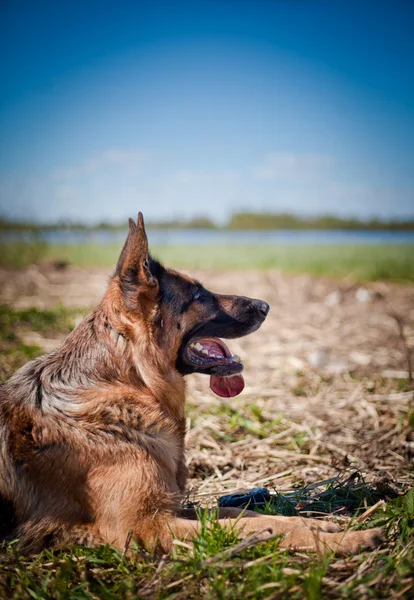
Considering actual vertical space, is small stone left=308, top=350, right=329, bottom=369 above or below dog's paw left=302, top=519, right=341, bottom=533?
above

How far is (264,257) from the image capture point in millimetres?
16875

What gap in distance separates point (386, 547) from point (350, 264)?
473 inches

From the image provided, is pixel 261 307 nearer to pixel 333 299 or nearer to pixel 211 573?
pixel 211 573

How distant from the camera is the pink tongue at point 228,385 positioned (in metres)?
3.75

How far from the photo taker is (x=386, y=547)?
104 inches

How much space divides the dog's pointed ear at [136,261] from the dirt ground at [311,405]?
4.54 ft

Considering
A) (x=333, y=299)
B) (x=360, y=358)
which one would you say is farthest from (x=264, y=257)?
(x=360, y=358)

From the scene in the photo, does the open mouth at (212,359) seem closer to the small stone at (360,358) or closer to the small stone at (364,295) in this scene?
the small stone at (360,358)

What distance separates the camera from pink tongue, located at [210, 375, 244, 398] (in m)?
3.75

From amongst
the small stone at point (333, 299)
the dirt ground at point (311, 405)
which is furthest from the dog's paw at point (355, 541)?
the small stone at point (333, 299)

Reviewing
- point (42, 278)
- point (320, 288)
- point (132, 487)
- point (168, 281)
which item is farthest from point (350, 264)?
point (132, 487)

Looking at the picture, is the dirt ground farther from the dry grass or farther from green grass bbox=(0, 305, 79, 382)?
green grass bbox=(0, 305, 79, 382)

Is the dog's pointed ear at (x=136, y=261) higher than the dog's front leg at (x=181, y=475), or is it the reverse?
the dog's pointed ear at (x=136, y=261)

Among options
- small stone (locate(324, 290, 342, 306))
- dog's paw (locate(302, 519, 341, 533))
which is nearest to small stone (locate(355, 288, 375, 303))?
small stone (locate(324, 290, 342, 306))
